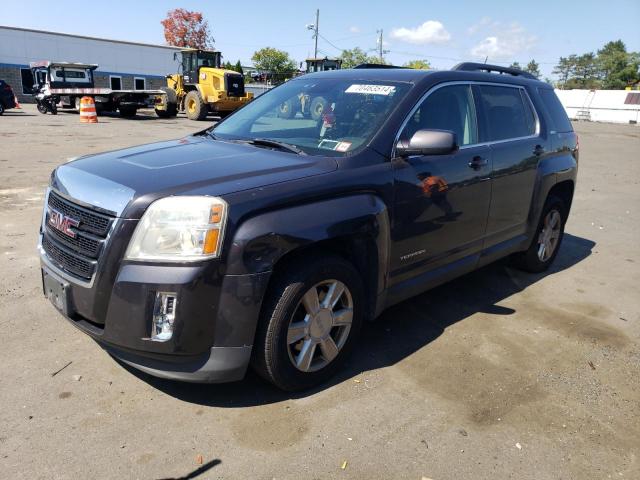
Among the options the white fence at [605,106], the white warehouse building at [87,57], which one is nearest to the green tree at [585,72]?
the white fence at [605,106]

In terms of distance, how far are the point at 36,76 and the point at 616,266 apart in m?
29.9

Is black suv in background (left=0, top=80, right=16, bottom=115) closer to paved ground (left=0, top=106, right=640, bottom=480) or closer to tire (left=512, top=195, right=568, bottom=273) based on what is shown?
paved ground (left=0, top=106, right=640, bottom=480)

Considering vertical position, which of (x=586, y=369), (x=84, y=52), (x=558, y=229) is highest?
(x=84, y=52)

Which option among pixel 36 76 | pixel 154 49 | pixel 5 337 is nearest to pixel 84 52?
pixel 154 49

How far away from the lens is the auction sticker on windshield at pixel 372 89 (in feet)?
11.7

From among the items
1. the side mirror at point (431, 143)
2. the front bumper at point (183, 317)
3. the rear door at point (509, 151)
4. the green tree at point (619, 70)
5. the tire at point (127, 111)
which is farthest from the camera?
the green tree at point (619, 70)

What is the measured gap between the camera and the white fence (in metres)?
41.9

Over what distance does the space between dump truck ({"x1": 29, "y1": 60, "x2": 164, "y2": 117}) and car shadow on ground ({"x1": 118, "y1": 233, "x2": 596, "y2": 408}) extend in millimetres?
22987

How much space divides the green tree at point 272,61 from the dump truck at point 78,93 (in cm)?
4244

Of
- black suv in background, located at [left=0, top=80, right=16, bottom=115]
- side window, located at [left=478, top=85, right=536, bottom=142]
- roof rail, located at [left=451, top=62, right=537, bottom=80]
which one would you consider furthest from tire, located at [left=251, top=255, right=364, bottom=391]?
black suv in background, located at [left=0, top=80, right=16, bottom=115]

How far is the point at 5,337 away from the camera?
3.51 metres

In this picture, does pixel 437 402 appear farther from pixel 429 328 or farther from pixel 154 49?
pixel 154 49

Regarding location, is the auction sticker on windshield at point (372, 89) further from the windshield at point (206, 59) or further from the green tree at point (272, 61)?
the green tree at point (272, 61)

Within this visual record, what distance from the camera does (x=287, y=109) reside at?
3982 millimetres
